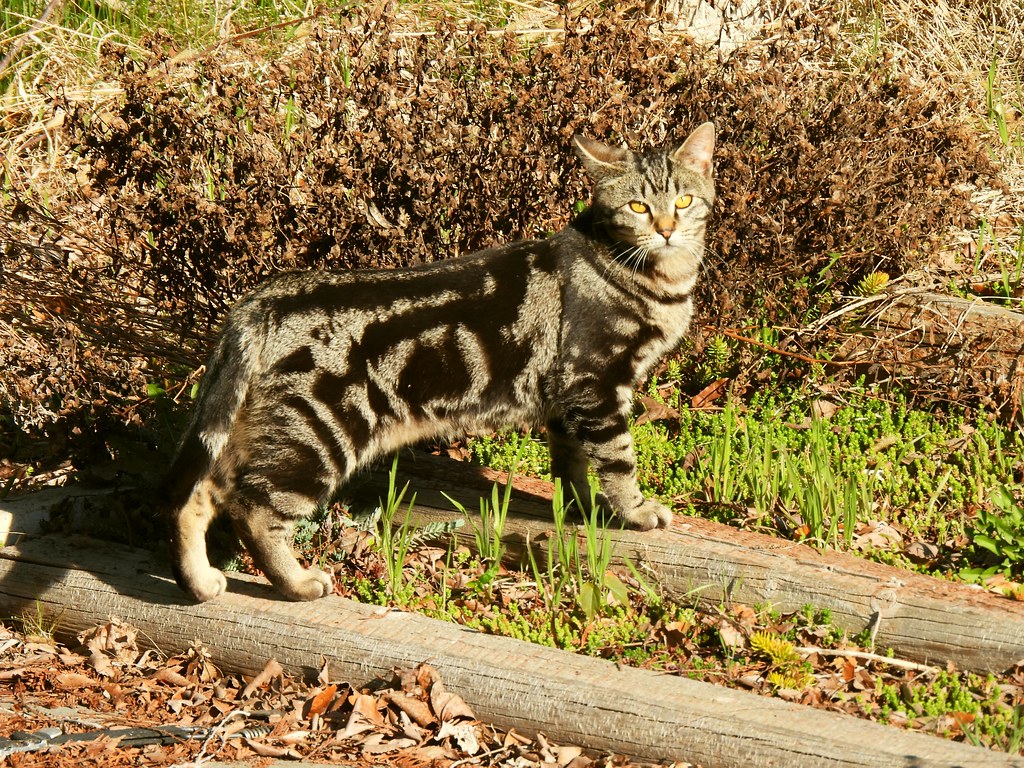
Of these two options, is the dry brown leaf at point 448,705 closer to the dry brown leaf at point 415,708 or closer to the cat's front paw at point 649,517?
the dry brown leaf at point 415,708

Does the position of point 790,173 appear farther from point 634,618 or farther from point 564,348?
point 634,618

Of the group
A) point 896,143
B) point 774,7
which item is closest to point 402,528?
point 896,143

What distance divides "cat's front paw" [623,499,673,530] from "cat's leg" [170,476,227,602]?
1.77 m

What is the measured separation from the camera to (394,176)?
523 cm

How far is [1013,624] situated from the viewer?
12.3 ft

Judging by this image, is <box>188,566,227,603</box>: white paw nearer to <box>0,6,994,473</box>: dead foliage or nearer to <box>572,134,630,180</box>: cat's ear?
<box>0,6,994,473</box>: dead foliage

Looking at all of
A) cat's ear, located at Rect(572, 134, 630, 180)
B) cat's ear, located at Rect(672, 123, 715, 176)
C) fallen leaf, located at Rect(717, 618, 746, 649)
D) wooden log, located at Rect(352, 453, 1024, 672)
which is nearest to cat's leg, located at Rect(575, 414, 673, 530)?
wooden log, located at Rect(352, 453, 1024, 672)

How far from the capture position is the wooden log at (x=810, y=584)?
3.80 metres

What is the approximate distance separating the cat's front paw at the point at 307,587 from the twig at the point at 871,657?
189cm

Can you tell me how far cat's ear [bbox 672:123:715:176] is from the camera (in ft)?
15.8

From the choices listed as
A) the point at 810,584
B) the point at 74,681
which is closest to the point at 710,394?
the point at 810,584

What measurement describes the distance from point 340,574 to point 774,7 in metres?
5.50

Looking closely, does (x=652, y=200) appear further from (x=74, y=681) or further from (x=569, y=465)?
(x=74, y=681)

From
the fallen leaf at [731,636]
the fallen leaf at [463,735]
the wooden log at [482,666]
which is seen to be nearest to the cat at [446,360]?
the wooden log at [482,666]
